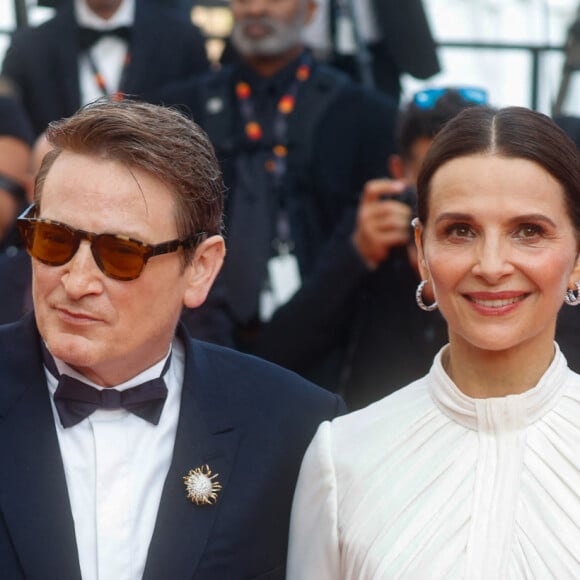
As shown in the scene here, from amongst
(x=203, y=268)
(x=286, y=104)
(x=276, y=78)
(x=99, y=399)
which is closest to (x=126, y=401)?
(x=99, y=399)

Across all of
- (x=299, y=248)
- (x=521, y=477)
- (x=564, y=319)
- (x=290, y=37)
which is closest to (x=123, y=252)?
(x=521, y=477)

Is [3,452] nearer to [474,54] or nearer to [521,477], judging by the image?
[521,477]

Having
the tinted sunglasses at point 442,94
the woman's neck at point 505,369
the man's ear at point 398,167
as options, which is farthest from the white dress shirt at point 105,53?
the woman's neck at point 505,369

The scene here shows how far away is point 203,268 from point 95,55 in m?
2.72

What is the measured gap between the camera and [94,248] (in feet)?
11.1

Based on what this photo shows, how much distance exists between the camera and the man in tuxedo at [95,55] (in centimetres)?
604

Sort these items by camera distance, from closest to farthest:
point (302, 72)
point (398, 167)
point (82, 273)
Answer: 1. point (82, 273)
2. point (398, 167)
3. point (302, 72)

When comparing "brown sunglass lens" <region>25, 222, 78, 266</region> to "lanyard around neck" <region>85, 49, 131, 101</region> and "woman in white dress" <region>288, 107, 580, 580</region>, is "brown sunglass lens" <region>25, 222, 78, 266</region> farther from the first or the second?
"lanyard around neck" <region>85, 49, 131, 101</region>

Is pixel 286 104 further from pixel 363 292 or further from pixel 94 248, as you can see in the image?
pixel 94 248

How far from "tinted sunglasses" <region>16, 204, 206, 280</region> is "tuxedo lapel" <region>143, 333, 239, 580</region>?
1.32 feet

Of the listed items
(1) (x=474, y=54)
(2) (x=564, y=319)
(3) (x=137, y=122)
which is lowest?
(1) (x=474, y=54)

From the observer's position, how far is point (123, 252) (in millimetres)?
3393

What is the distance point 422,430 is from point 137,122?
41.7 inches

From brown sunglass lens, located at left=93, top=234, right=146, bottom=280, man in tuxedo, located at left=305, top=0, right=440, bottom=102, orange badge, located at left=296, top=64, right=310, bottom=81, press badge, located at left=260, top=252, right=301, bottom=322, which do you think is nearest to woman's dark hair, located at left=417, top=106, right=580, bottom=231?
brown sunglass lens, located at left=93, top=234, right=146, bottom=280
